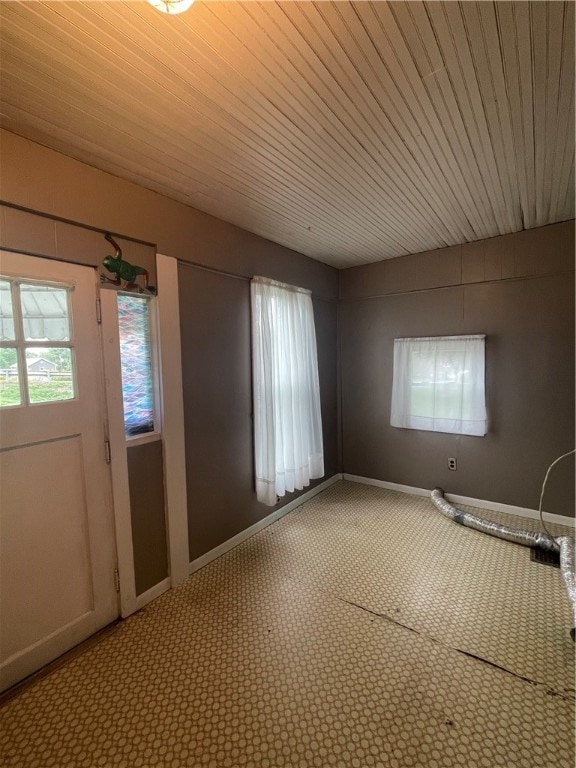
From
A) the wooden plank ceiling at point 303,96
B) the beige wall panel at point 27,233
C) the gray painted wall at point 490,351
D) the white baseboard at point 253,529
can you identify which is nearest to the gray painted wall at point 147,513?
the white baseboard at point 253,529

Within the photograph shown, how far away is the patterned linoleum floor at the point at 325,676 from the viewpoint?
1.23m

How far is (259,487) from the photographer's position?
267cm

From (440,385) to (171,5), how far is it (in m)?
3.15

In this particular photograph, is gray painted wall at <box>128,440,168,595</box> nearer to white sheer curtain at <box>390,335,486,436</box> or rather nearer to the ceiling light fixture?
the ceiling light fixture

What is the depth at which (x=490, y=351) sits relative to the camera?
3.02 meters

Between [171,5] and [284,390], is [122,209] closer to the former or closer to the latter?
[171,5]

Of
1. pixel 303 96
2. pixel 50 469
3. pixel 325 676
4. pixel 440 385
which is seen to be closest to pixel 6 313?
pixel 50 469

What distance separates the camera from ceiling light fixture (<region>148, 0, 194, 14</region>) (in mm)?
878

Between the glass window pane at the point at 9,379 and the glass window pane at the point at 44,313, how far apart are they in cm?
11

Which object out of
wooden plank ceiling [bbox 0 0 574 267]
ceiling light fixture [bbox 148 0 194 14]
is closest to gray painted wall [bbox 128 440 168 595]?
wooden plank ceiling [bbox 0 0 574 267]

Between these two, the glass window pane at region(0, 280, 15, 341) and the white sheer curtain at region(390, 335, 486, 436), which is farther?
the white sheer curtain at region(390, 335, 486, 436)

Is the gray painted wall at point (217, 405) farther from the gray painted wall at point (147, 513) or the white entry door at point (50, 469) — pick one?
the white entry door at point (50, 469)

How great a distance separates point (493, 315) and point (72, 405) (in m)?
3.36

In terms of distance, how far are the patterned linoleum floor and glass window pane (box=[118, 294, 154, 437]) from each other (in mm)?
1145
